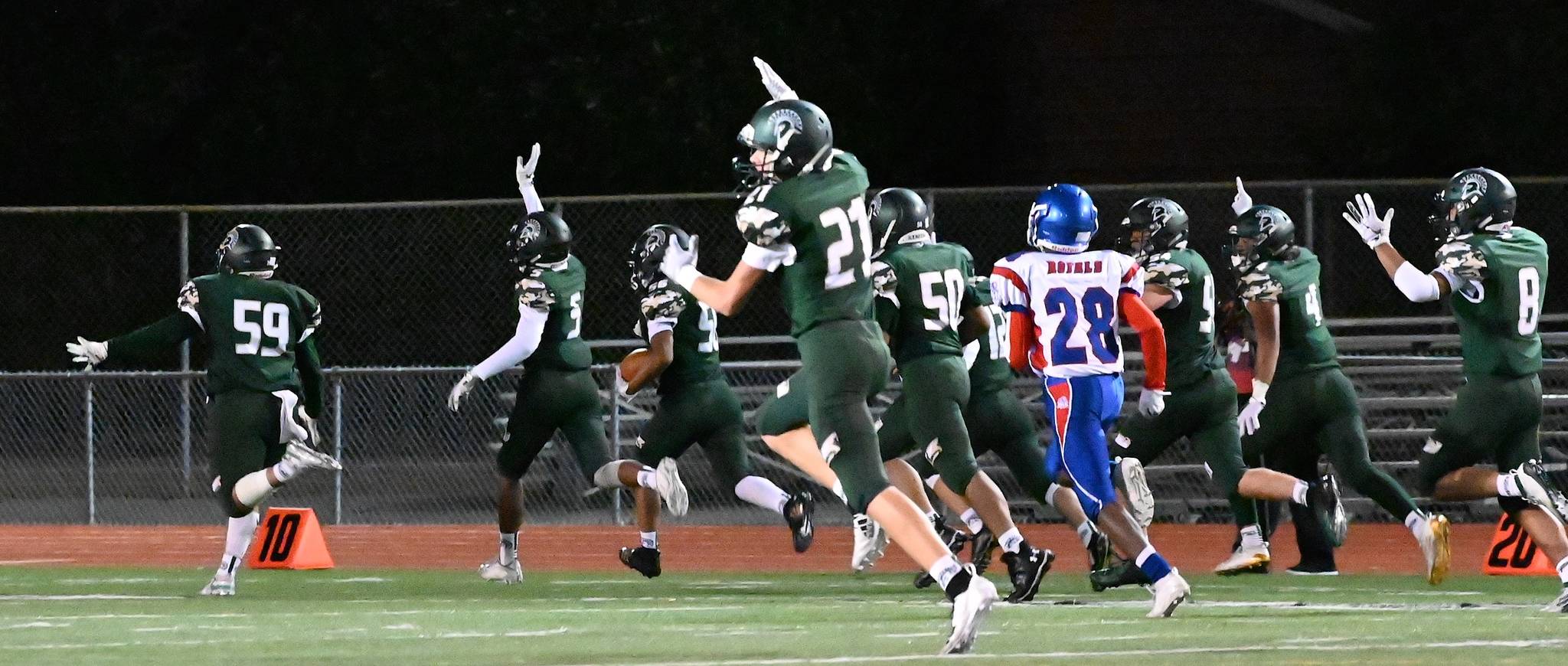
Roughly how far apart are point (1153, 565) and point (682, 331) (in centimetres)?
378

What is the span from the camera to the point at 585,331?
2128 centimetres

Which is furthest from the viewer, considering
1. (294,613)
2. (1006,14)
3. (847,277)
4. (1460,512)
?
(1006,14)

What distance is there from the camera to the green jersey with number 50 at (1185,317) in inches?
523

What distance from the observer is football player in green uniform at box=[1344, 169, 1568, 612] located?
11320mm

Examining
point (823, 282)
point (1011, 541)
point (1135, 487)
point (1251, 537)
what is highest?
point (823, 282)

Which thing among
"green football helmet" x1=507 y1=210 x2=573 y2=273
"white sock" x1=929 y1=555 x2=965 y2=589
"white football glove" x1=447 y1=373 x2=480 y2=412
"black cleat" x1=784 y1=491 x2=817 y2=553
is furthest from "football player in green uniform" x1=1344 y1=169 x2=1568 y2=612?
"white football glove" x1=447 y1=373 x2=480 y2=412

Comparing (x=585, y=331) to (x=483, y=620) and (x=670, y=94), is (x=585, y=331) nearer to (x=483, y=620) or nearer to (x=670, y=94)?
(x=670, y=94)

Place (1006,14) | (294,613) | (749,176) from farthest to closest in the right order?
(1006,14) → (294,613) → (749,176)

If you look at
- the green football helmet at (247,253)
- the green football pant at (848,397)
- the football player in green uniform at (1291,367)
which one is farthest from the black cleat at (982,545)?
the green football helmet at (247,253)

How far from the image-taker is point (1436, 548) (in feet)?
39.9

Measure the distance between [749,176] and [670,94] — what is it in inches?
562

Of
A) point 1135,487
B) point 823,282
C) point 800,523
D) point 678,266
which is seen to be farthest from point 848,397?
point 800,523

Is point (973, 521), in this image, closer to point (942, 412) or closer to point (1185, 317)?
point (942, 412)

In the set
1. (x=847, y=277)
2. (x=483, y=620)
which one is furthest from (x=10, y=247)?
(x=847, y=277)
